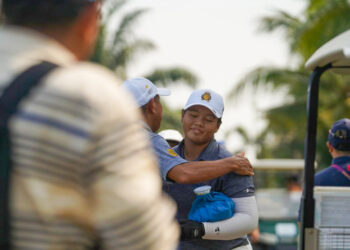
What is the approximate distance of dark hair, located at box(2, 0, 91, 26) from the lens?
153cm

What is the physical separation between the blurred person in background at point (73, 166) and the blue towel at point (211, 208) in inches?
89.5

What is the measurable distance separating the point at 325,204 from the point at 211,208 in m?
0.73

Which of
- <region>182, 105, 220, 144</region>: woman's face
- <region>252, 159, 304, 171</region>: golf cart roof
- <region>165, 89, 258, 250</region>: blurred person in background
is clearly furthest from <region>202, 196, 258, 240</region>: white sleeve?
<region>252, 159, 304, 171</region>: golf cart roof

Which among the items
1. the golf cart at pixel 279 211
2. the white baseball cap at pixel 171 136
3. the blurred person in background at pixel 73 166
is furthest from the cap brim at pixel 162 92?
the golf cart at pixel 279 211

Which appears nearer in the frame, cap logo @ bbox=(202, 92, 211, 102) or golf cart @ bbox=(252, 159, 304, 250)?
cap logo @ bbox=(202, 92, 211, 102)

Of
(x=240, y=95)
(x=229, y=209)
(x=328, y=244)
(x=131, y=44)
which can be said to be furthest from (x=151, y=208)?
(x=131, y=44)

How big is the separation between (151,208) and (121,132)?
0.18 m

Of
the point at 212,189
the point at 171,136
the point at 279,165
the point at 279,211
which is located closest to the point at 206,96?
the point at 212,189

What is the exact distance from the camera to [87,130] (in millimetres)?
1364

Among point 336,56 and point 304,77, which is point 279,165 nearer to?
point 304,77

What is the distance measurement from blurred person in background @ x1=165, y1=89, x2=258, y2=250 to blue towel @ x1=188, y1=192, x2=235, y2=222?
0.03 metres

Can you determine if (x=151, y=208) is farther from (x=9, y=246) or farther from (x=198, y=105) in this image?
(x=198, y=105)

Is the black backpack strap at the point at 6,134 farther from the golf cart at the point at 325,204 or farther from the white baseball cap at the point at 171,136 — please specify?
the white baseball cap at the point at 171,136

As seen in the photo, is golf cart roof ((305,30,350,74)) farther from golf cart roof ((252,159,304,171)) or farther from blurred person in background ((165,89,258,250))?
golf cart roof ((252,159,304,171))
